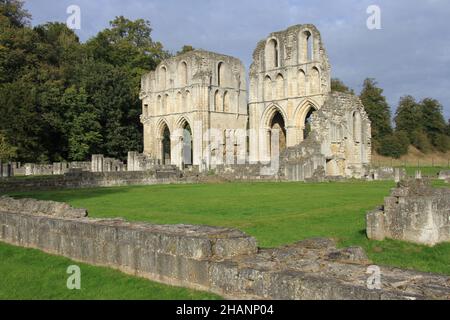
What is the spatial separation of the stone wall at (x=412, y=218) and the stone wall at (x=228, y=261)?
294 cm

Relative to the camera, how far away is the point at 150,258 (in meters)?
6.14

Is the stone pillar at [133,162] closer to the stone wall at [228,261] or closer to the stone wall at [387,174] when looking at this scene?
the stone wall at [387,174]

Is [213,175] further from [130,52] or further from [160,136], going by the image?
[130,52]

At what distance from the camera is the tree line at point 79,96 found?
39.1 metres

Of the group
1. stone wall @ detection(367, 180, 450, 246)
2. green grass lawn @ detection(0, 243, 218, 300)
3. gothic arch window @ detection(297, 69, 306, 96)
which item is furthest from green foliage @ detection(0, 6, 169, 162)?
stone wall @ detection(367, 180, 450, 246)

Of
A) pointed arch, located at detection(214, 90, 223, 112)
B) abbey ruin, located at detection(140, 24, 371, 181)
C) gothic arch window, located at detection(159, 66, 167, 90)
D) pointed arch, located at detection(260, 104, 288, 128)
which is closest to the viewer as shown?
abbey ruin, located at detection(140, 24, 371, 181)

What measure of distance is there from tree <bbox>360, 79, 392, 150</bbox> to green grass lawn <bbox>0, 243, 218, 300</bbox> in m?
53.5

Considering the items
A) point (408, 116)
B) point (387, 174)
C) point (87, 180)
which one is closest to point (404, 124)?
point (408, 116)

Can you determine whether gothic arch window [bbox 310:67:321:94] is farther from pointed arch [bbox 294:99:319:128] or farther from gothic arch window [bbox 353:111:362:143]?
gothic arch window [bbox 353:111:362:143]

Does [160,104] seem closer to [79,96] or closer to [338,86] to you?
[79,96]

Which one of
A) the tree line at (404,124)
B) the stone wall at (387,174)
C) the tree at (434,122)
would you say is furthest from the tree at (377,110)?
the stone wall at (387,174)

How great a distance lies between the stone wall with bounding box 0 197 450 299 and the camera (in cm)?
428

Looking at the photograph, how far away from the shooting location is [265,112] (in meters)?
37.9
